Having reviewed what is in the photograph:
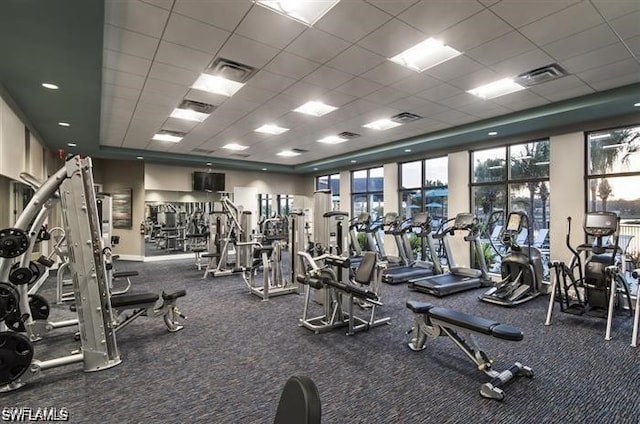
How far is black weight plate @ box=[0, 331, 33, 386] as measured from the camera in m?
2.53

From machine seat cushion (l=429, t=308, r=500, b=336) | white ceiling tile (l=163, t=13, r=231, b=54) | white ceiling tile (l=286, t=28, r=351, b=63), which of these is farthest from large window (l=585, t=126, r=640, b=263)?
white ceiling tile (l=163, t=13, r=231, b=54)

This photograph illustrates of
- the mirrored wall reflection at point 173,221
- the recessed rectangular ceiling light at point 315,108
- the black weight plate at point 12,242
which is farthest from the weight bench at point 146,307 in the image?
the mirrored wall reflection at point 173,221

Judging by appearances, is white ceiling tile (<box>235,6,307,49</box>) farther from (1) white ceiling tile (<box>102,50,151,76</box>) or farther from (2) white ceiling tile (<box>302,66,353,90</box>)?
(1) white ceiling tile (<box>102,50,151,76</box>)

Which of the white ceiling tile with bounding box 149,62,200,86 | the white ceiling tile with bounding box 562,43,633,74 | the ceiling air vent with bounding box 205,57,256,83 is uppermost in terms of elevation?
the ceiling air vent with bounding box 205,57,256,83

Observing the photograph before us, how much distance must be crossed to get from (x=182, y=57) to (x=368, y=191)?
7228 mm

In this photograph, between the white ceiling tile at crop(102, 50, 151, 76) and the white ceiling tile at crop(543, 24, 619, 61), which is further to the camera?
the white ceiling tile at crop(102, 50, 151, 76)

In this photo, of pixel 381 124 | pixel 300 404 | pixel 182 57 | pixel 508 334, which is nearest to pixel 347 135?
pixel 381 124

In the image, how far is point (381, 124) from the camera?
636 cm

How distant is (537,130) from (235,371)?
639 cm

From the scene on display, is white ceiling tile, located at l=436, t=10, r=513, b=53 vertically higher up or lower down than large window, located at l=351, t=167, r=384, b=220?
higher up

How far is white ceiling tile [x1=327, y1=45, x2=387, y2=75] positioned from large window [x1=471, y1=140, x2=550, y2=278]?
12.7 feet

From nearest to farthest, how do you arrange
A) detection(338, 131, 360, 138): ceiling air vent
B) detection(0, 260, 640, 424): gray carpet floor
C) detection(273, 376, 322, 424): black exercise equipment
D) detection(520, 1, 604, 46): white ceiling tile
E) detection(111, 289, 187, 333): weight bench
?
detection(273, 376, 322, 424): black exercise equipment, detection(0, 260, 640, 424): gray carpet floor, detection(520, 1, 604, 46): white ceiling tile, detection(111, 289, 187, 333): weight bench, detection(338, 131, 360, 138): ceiling air vent

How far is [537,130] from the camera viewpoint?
235 inches

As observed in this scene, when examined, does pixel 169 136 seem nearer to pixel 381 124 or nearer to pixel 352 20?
pixel 381 124
